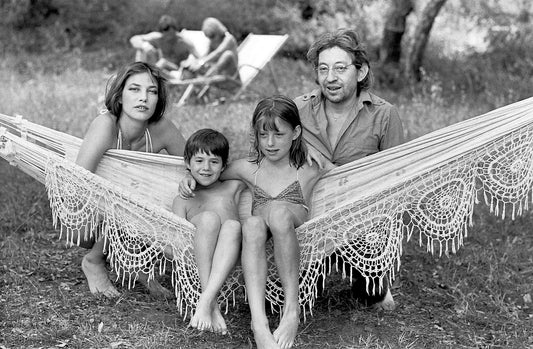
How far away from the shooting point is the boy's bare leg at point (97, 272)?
3.21m

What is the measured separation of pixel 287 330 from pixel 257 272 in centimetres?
22

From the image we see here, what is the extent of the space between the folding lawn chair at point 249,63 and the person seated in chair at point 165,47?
0.44 meters

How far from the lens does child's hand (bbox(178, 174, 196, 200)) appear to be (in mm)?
2945

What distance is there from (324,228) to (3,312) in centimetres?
127

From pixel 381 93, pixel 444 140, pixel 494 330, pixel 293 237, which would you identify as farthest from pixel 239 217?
pixel 381 93

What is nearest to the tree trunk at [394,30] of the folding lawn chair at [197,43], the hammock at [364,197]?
the folding lawn chair at [197,43]

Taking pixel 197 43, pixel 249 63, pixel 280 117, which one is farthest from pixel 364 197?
pixel 197 43

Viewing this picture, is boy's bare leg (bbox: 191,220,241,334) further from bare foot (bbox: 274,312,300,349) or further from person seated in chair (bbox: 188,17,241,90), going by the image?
person seated in chair (bbox: 188,17,241,90)

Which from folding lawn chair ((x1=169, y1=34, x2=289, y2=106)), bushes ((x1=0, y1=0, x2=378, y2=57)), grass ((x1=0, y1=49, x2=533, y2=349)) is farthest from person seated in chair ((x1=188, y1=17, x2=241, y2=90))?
grass ((x1=0, y1=49, x2=533, y2=349))

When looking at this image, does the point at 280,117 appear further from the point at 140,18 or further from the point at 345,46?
the point at 140,18

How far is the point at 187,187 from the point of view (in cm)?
294

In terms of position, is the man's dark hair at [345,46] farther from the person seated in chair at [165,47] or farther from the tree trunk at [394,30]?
the person seated in chair at [165,47]

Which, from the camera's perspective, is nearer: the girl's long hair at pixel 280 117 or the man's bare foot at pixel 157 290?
the girl's long hair at pixel 280 117

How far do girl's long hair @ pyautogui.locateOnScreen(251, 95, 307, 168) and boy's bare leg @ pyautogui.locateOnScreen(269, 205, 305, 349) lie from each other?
0.90 feet
